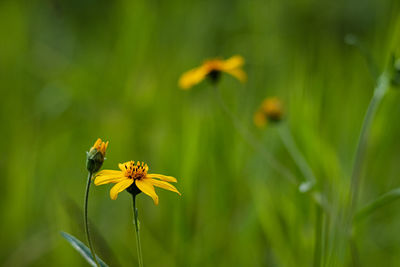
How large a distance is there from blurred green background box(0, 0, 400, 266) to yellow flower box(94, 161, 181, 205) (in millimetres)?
304

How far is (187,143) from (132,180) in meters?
0.79

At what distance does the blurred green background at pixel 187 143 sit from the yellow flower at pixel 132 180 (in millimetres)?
304

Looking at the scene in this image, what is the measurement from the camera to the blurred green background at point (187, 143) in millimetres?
1384

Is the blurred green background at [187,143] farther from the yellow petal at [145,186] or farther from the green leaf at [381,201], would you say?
the yellow petal at [145,186]

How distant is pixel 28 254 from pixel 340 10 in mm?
3356

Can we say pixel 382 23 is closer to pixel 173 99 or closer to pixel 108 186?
pixel 173 99

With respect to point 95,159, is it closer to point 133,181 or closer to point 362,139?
point 133,181

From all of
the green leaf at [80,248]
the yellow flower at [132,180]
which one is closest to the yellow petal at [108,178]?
the yellow flower at [132,180]

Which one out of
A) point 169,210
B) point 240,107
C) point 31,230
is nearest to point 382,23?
point 240,107

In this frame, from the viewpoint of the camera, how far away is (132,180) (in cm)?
79

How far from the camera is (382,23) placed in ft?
6.73

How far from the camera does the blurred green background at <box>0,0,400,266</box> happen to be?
1.38 meters

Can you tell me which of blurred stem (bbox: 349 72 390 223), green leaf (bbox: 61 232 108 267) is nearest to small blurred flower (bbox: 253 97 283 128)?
blurred stem (bbox: 349 72 390 223)

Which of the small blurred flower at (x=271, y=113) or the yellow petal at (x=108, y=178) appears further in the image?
the small blurred flower at (x=271, y=113)
